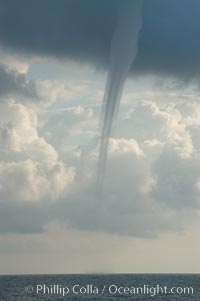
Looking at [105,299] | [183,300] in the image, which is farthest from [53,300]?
[183,300]

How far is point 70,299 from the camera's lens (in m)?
145

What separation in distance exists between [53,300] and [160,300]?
89.5 ft

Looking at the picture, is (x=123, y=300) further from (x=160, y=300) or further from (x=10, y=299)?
(x=10, y=299)

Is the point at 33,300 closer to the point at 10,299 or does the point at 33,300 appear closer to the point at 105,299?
the point at 10,299

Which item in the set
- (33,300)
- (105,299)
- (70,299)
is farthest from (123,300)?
(33,300)

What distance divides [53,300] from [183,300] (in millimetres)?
34092

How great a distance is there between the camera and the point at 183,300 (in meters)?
148

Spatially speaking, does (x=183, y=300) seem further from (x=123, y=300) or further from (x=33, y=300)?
(x=33, y=300)

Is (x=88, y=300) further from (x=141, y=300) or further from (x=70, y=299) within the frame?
(x=141, y=300)

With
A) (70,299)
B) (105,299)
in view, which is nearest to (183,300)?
(105,299)

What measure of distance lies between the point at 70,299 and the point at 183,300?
96.9 feet

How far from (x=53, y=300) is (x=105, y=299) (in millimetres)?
14001

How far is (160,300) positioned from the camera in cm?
14500

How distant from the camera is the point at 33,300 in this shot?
14162cm
